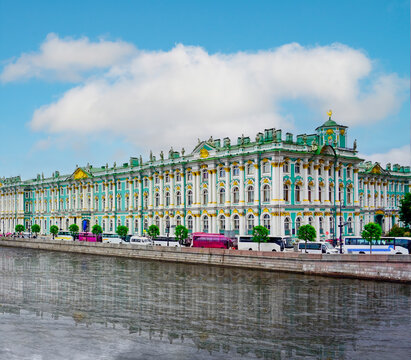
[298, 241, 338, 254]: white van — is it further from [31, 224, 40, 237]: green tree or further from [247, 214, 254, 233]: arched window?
[31, 224, 40, 237]: green tree

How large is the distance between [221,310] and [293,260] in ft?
57.6

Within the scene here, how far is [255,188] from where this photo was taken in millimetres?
63938

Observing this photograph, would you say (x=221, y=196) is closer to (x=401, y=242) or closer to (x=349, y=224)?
(x=349, y=224)

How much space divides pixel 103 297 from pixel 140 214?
4642 centimetres

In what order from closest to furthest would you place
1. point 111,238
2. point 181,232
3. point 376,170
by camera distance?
point 181,232
point 111,238
point 376,170

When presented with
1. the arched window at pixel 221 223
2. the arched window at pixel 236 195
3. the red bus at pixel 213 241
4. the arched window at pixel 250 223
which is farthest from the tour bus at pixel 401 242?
the arched window at pixel 221 223

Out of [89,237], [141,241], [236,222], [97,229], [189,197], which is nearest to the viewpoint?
[236,222]

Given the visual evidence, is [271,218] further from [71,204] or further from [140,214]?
[71,204]

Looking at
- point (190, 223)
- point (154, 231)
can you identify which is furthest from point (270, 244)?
point (154, 231)

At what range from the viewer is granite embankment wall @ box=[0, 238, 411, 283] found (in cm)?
4197

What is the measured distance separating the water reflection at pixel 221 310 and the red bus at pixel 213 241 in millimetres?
11835

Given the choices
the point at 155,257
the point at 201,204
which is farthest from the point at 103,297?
the point at 201,204

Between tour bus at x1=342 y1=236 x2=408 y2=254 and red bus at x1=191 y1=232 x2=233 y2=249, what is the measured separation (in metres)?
14.3

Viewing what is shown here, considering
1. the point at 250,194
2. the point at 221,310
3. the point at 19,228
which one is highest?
the point at 250,194
